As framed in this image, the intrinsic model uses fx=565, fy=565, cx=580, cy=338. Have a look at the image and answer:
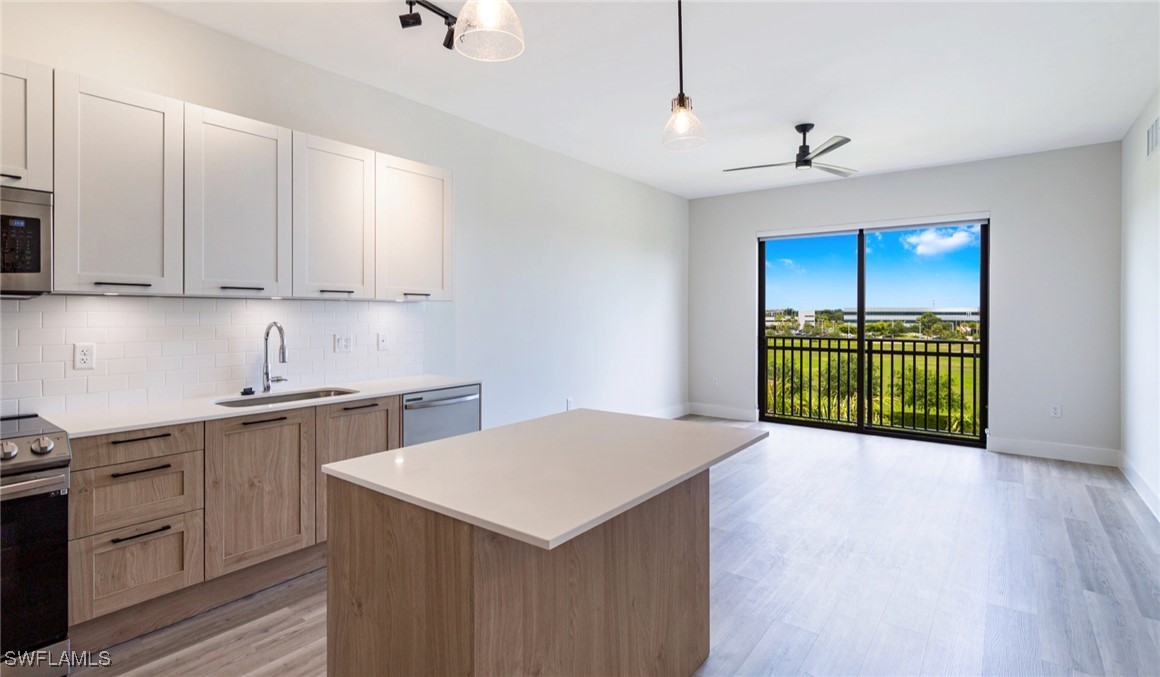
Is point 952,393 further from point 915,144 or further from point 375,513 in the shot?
point 375,513

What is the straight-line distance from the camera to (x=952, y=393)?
6090 millimetres

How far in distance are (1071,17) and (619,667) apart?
149 inches

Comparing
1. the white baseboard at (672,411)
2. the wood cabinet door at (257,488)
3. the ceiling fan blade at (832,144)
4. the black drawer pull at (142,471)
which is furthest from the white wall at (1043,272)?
the black drawer pull at (142,471)

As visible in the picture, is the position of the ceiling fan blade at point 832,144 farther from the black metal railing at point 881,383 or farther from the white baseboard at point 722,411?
the white baseboard at point 722,411

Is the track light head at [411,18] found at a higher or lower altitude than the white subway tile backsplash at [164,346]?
higher

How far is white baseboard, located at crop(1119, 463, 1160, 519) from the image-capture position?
3773mm

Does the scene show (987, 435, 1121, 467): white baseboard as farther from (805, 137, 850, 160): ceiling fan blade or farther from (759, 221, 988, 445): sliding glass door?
(805, 137, 850, 160): ceiling fan blade

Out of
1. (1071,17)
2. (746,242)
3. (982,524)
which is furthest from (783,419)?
(1071,17)

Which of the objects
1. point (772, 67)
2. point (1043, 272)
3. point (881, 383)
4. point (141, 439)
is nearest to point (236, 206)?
point (141, 439)

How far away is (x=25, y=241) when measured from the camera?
2191mm

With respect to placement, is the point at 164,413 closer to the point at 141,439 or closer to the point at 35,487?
the point at 141,439

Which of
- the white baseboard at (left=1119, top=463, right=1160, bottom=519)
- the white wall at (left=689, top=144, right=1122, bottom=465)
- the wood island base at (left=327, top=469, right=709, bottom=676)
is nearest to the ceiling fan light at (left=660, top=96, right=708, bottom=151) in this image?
the wood island base at (left=327, top=469, right=709, bottom=676)

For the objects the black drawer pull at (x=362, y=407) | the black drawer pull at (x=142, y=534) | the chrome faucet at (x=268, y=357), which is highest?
the chrome faucet at (x=268, y=357)

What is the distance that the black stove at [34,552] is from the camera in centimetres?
190
